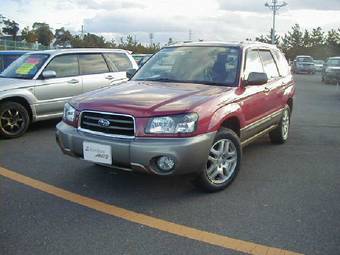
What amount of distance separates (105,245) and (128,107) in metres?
1.47

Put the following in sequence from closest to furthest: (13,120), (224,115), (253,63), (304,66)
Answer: (224,115), (253,63), (13,120), (304,66)

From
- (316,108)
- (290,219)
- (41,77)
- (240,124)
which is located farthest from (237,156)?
(316,108)

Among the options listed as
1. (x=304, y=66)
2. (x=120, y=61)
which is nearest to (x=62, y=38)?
(x=304, y=66)

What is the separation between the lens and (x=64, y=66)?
28.7 ft

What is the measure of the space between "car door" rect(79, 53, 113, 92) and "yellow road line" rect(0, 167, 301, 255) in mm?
4116

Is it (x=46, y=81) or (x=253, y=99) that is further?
(x=46, y=81)

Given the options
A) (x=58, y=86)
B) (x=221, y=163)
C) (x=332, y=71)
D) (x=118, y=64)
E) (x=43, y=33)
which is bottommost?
(x=332, y=71)

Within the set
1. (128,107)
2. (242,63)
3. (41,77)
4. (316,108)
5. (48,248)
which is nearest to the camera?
(48,248)

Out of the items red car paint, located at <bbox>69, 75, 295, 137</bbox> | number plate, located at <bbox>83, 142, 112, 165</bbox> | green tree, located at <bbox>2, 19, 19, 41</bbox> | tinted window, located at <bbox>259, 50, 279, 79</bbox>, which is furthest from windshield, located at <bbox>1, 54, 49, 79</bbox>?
green tree, located at <bbox>2, 19, 19, 41</bbox>

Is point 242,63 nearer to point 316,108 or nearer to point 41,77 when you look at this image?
point 41,77

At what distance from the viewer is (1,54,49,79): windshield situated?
833 centimetres

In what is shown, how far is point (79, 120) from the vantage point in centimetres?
480

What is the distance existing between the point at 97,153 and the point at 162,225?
1076 mm

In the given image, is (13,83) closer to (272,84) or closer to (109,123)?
(109,123)
